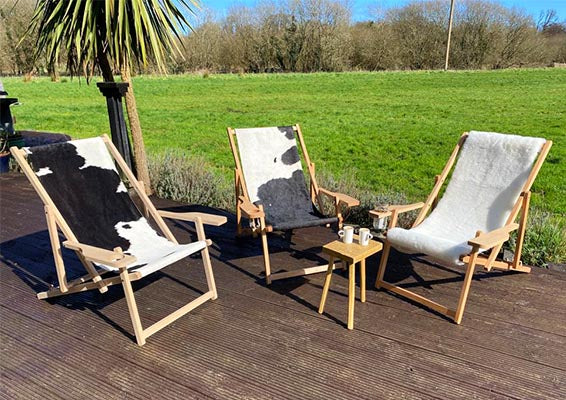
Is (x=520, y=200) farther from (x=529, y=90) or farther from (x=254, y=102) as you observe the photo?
(x=529, y=90)

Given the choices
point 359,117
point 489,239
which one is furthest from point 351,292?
point 359,117

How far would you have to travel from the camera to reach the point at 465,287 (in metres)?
2.24

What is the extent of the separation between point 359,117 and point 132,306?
8.96m

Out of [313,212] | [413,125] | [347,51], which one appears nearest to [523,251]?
[313,212]

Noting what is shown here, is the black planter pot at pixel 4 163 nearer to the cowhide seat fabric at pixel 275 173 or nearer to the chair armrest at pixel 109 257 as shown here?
the cowhide seat fabric at pixel 275 173

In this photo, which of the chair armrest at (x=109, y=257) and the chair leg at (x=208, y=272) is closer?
the chair armrest at (x=109, y=257)

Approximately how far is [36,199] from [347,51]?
31424mm

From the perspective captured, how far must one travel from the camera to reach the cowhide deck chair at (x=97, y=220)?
2234 millimetres

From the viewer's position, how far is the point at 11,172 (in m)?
5.81

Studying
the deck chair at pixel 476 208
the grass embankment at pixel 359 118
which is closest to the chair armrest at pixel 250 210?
the deck chair at pixel 476 208

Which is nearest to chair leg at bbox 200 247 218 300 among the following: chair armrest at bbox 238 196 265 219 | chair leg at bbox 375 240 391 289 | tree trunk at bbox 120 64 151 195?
chair armrest at bbox 238 196 265 219

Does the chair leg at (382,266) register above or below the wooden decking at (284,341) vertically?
above

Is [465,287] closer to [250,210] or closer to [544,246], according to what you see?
[544,246]

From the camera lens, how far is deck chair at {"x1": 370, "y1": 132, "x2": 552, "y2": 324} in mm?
2381
